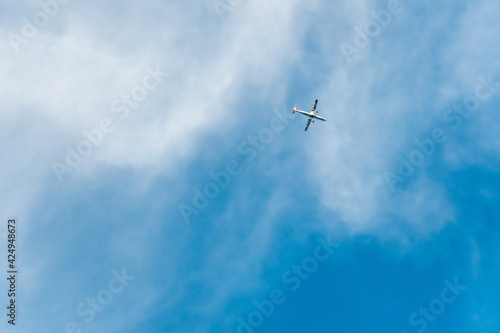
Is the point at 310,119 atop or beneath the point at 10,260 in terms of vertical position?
atop

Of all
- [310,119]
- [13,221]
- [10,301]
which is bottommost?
[10,301]

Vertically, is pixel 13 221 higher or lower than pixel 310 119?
lower

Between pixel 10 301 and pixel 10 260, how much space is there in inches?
488

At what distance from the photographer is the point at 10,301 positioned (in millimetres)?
123438

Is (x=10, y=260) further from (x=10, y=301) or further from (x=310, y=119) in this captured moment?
(x=310, y=119)

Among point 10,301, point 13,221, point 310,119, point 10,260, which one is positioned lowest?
point 10,301

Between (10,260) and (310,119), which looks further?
Answer: (310,119)

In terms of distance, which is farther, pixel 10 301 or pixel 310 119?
pixel 310 119

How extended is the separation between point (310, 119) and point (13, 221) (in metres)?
119

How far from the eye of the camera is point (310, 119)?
6959 inches

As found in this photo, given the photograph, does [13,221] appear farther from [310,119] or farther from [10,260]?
[310,119]

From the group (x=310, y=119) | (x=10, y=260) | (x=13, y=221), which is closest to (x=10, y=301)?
(x=10, y=260)

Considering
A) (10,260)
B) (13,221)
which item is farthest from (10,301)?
(13,221)

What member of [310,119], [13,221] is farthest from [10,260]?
[310,119]
